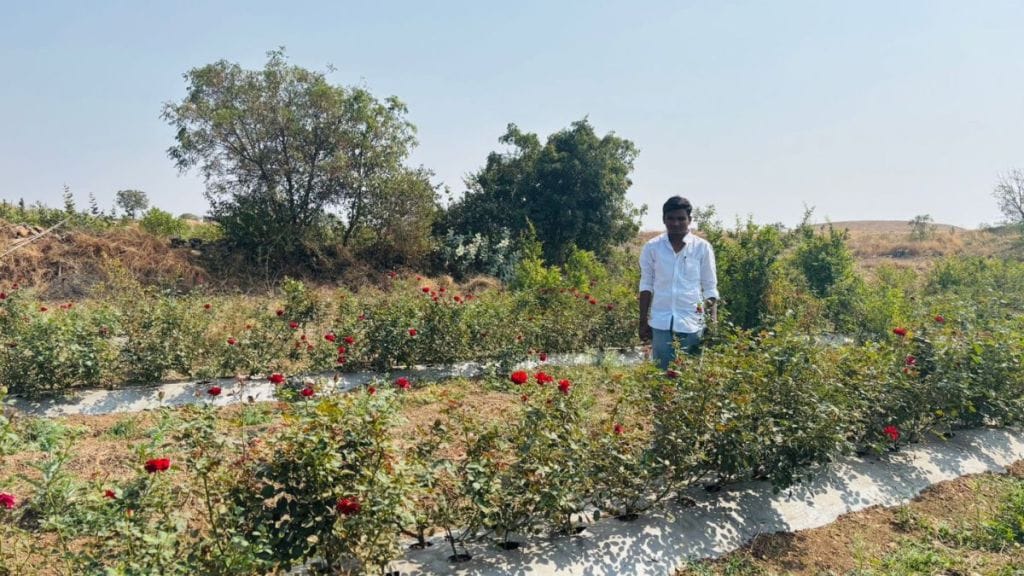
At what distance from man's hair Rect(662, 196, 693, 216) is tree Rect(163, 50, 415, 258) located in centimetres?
1031

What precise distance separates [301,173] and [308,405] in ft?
39.4

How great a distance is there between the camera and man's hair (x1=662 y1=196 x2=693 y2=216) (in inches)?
157

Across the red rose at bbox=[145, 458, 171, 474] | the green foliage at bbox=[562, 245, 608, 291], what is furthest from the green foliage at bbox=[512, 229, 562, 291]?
the red rose at bbox=[145, 458, 171, 474]

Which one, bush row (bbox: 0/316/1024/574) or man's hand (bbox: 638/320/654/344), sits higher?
man's hand (bbox: 638/320/654/344)

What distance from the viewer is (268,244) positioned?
12953 mm

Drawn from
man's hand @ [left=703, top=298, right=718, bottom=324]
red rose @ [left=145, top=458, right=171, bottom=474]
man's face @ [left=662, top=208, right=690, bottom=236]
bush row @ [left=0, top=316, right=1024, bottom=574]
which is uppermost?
man's face @ [left=662, top=208, right=690, bottom=236]

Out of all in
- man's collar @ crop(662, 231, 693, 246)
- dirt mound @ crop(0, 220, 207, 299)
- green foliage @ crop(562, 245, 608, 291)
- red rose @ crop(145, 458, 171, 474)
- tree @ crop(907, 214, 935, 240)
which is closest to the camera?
red rose @ crop(145, 458, 171, 474)

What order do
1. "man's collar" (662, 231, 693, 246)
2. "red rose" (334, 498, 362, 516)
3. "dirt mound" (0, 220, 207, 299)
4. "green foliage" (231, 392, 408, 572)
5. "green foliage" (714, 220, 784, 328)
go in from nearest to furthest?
"red rose" (334, 498, 362, 516) → "green foliage" (231, 392, 408, 572) → "man's collar" (662, 231, 693, 246) → "green foliage" (714, 220, 784, 328) → "dirt mound" (0, 220, 207, 299)

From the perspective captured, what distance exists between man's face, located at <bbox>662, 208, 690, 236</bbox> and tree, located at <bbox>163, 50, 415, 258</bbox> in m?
10.4

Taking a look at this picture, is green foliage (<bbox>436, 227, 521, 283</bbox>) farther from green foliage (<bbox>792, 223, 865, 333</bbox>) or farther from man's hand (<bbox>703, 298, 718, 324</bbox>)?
man's hand (<bbox>703, 298, 718, 324</bbox>)

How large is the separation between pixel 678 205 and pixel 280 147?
11114 mm

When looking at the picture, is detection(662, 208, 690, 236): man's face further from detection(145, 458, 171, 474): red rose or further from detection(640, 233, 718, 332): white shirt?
detection(145, 458, 171, 474): red rose

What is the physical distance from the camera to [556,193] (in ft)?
50.3

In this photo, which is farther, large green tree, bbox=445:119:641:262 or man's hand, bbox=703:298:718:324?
large green tree, bbox=445:119:641:262
